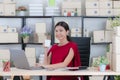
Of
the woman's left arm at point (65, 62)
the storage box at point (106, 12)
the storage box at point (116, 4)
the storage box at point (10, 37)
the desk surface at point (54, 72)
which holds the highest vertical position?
the storage box at point (116, 4)

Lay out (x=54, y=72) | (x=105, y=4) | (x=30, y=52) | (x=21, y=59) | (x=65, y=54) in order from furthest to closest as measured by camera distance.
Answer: (x=105, y=4) → (x=30, y=52) → (x=65, y=54) → (x=21, y=59) → (x=54, y=72)

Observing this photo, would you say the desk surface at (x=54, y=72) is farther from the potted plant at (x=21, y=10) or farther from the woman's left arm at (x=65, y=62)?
the potted plant at (x=21, y=10)

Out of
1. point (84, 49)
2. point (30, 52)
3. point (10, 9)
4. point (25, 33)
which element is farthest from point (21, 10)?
point (84, 49)

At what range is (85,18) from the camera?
20.2 ft

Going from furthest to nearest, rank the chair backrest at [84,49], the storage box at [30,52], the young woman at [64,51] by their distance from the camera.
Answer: the storage box at [30,52], the chair backrest at [84,49], the young woman at [64,51]

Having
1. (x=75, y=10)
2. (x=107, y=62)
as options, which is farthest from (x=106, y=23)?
(x=107, y=62)

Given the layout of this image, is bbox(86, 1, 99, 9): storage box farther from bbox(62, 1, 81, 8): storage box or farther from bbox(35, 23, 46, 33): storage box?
bbox(35, 23, 46, 33): storage box

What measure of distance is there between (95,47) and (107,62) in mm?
3177

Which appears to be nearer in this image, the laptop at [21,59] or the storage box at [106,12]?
the laptop at [21,59]

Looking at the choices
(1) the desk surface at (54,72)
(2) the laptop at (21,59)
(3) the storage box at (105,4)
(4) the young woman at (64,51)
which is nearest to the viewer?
(1) the desk surface at (54,72)

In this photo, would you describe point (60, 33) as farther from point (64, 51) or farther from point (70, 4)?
point (70, 4)

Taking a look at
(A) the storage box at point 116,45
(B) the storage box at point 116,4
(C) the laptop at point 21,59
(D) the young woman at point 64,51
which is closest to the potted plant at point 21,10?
(B) the storage box at point 116,4

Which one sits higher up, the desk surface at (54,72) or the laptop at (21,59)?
the laptop at (21,59)

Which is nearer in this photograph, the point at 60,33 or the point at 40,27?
the point at 60,33
